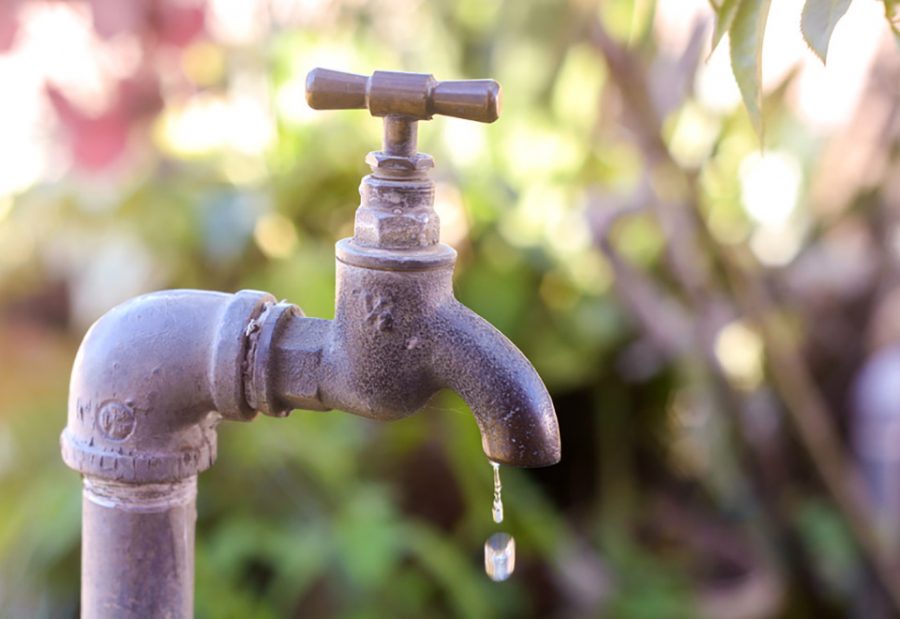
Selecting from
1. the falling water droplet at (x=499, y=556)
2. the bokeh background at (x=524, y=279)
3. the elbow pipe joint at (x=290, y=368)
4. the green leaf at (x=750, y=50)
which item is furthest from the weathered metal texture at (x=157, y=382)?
the bokeh background at (x=524, y=279)

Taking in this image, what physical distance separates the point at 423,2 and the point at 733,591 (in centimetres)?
142

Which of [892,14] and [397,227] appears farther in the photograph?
[397,227]

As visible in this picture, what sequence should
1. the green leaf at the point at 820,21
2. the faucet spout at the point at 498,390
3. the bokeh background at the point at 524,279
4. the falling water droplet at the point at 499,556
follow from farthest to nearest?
the bokeh background at the point at 524,279 < the falling water droplet at the point at 499,556 < the faucet spout at the point at 498,390 < the green leaf at the point at 820,21

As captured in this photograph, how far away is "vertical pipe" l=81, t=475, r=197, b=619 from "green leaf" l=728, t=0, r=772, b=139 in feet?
1.72

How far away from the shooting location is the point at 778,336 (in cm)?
172

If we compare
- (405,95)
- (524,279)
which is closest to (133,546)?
(405,95)

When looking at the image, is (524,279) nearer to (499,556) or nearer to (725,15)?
(499,556)

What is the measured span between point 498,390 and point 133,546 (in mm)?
337

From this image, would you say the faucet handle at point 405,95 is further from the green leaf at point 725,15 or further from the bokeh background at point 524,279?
the bokeh background at point 524,279

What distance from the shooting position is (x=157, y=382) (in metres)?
0.79

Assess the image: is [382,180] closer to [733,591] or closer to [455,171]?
[455,171]

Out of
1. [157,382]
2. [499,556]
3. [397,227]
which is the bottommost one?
[499,556]

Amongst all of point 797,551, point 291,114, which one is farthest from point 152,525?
point 797,551

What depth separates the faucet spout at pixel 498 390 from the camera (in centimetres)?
71
